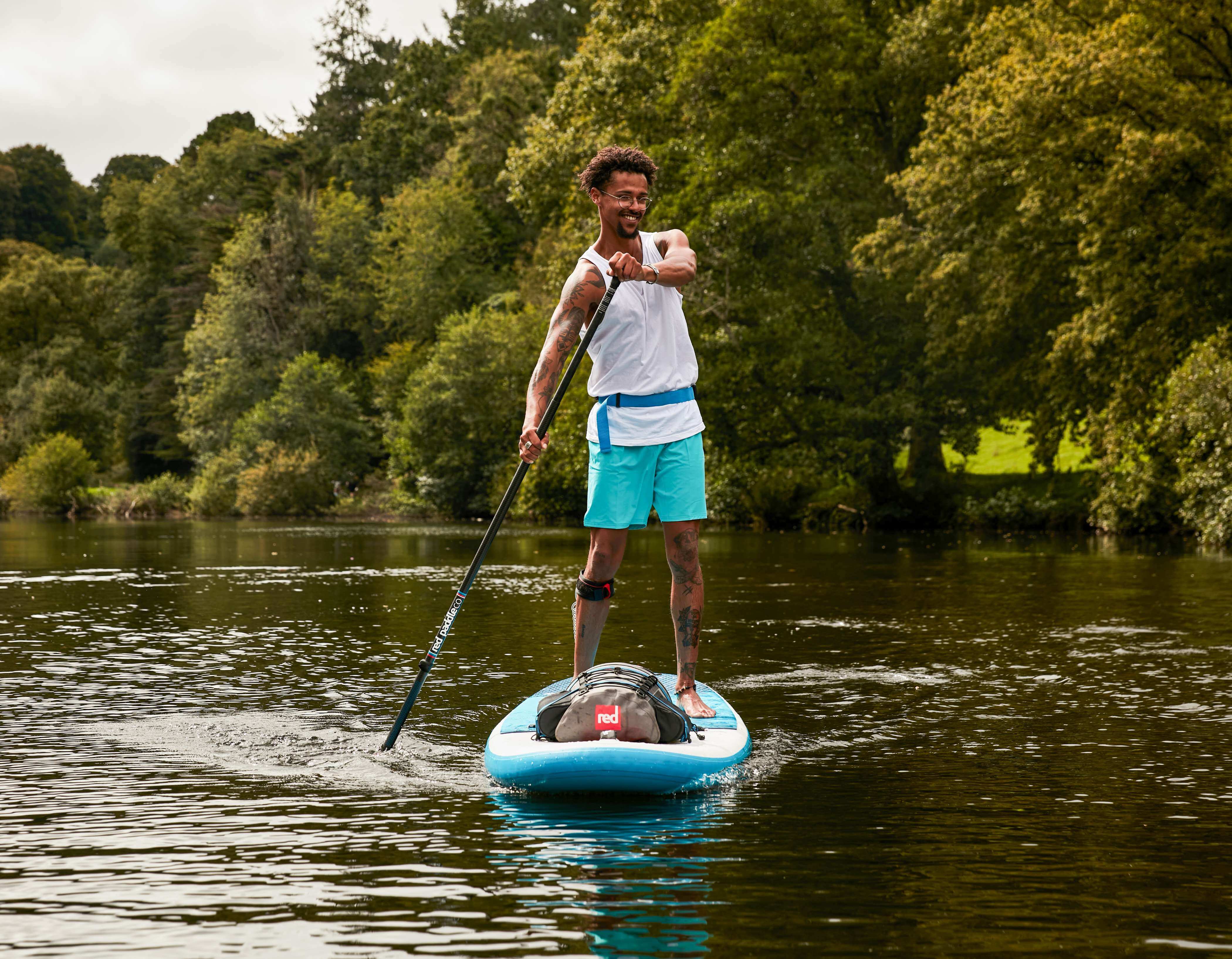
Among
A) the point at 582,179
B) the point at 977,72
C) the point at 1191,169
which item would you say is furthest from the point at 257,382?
the point at 582,179

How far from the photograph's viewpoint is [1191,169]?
2638cm

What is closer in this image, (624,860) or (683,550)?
(624,860)

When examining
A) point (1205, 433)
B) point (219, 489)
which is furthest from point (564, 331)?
point (219, 489)

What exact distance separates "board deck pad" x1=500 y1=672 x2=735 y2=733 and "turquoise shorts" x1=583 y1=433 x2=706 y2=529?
0.81 metres

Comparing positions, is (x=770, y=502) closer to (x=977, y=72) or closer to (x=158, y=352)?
(x=977, y=72)

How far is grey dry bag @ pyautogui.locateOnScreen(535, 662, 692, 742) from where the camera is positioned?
224 inches

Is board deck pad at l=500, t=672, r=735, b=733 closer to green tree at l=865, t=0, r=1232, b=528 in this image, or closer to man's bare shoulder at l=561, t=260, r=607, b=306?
man's bare shoulder at l=561, t=260, r=607, b=306

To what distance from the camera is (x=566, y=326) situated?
6.96 meters

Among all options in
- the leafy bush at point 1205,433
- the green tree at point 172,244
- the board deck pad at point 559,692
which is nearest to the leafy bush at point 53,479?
the green tree at point 172,244

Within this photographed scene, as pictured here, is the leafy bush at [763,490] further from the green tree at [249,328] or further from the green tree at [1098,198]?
the green tree at [249,328]

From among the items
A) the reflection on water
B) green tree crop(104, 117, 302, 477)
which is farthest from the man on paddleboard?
green tree crop(104, 117, 302, 477)

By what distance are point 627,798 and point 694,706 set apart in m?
1.00

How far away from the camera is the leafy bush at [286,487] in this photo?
5400 centimetres

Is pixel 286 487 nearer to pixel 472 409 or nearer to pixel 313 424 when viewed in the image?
pixel 313 424
